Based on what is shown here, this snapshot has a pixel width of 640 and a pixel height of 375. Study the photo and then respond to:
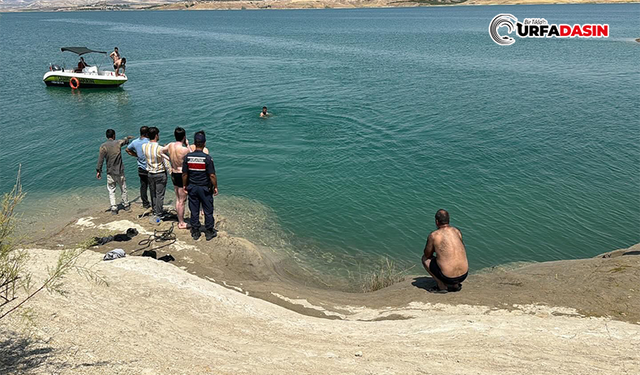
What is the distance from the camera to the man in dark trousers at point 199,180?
369 inches

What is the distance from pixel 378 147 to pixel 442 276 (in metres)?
11.9

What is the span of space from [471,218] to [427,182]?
287 centimetres

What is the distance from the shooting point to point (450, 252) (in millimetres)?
7629

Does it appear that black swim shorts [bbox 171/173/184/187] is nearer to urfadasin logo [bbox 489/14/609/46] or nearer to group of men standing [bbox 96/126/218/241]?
group of men standing [bbox 96/126/218/241]

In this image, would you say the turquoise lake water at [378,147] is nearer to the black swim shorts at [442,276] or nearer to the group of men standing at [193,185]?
the group of men standing at [193,185]

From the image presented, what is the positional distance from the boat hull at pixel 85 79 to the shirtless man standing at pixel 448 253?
1134 inches

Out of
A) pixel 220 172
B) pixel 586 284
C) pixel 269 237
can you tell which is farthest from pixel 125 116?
pixel 586 284

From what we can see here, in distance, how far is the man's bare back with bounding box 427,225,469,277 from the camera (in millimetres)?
7641

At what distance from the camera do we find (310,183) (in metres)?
15.7

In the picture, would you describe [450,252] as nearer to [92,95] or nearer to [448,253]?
[448,253]

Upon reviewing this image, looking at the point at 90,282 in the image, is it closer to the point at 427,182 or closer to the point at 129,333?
the point at 129,333

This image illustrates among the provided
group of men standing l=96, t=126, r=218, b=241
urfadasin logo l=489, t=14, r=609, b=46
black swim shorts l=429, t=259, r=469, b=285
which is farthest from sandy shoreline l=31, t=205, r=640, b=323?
urfadasin logo l=489, t=14, r=609, b=46

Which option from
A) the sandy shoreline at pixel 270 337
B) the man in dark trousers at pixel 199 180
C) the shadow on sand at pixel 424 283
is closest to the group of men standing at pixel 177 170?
the man in dark trousers at pixel 199 180

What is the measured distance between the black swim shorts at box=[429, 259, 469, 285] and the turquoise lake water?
120 inches
